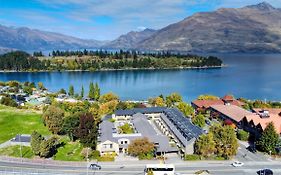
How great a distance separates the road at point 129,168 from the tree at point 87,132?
A: 557 centimetres

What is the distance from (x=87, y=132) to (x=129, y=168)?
9.81 metres

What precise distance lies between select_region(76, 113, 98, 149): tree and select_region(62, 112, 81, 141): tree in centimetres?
274

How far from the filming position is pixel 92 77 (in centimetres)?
15538

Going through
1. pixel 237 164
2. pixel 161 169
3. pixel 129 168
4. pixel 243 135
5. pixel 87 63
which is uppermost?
pixel 87 63

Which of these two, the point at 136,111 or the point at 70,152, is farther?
the point at 136,111

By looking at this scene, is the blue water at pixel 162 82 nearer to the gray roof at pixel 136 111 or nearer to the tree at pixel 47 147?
the gray roof at pixel 136 111

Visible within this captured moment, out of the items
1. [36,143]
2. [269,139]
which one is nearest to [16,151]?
[36,143]

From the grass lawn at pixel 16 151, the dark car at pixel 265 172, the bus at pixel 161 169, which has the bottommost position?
the grass lawn at pixel 16 151

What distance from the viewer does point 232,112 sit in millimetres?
62219

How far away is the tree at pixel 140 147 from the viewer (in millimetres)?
42294

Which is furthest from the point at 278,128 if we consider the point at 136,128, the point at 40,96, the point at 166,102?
the point at 40,96

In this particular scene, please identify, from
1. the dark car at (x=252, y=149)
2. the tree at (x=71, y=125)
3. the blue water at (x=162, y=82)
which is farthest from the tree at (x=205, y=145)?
the blue water at (x=162, y=82)

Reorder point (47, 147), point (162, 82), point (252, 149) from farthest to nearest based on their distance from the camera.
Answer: point (162, 82) < point (252, 149) < point (47, 147)

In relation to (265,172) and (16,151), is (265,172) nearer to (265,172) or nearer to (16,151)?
(265,172)
